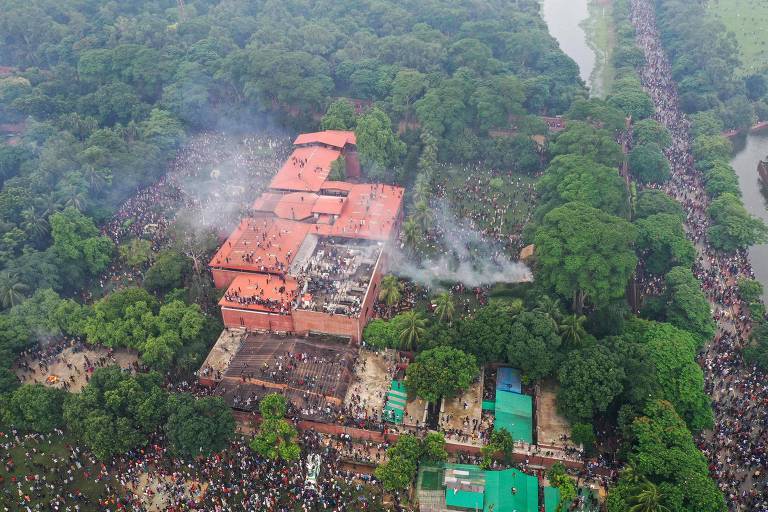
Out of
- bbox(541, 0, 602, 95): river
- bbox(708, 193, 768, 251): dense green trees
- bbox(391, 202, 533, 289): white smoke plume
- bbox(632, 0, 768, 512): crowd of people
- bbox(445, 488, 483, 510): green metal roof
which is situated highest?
bbox(708, 193, 768, 251): dense green trees

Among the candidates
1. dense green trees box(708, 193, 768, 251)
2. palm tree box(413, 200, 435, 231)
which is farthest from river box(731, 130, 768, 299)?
palm tree box(413, 200, 435, 231)

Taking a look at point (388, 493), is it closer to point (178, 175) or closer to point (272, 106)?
point (178, 175)

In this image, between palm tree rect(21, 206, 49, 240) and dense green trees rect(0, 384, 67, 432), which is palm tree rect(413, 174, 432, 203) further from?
palm tree rect(21, 206, 49, 240)

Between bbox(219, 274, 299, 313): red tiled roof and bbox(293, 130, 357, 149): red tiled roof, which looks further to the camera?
bbox(293, 130, 357, 149): red tiled roof

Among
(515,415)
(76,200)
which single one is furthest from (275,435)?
(76,200)

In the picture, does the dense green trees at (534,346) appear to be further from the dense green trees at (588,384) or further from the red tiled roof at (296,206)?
the red tiled roof at (296,206)

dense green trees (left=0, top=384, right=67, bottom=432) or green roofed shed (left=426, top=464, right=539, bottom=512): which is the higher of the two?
green roofed shed (left=426, top=464, right=539, bottom=512)
